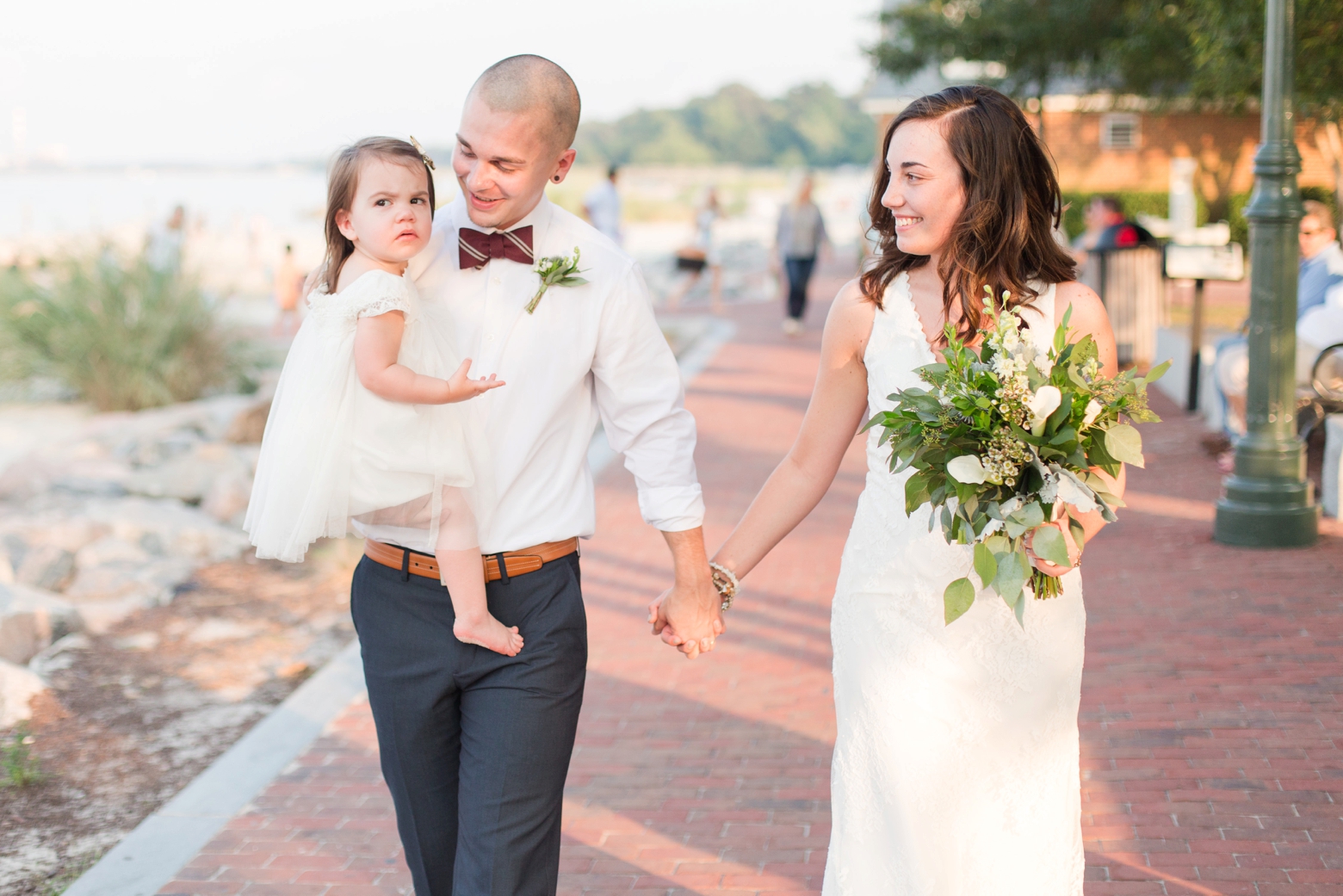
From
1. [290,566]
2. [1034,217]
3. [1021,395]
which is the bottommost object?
[290,566]

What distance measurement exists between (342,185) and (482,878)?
1595mm

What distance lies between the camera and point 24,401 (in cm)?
1411

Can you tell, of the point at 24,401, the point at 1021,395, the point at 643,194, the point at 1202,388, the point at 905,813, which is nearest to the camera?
the point at 1021,395

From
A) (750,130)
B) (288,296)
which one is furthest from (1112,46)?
(750,130)

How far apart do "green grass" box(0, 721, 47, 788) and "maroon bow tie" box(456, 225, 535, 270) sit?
3.29 metres

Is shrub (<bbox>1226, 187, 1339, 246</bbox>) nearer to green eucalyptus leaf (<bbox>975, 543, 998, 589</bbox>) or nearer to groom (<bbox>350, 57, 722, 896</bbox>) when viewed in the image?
groom (<bbox>350, 57, 722, 896</bbox>)

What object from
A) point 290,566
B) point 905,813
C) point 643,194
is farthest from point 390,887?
point 643,194

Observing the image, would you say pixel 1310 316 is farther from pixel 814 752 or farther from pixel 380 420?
pixel 380 420

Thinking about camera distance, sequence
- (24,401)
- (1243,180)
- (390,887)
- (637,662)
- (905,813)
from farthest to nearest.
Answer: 1. (1243,180)
2. (24,401)
3. (637,662)
4. (390,887)
5. (905,813)

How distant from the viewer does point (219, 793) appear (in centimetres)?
496

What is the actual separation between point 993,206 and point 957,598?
2.85ft

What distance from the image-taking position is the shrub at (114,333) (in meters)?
13.5

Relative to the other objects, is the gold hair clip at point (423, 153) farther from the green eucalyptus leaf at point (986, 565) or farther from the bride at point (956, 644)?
the green eucalyptus leaf at point (986, 565)

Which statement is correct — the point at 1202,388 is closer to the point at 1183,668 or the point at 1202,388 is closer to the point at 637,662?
the point at 1183,668
